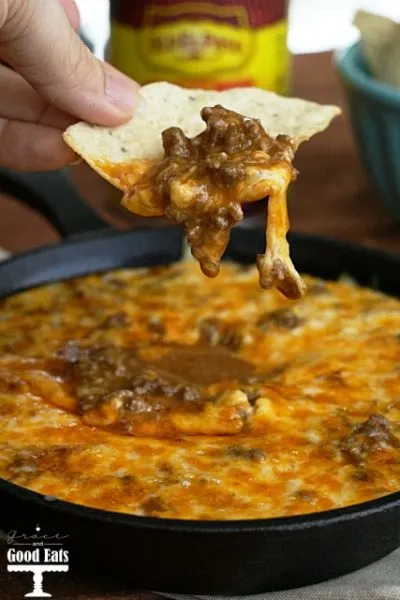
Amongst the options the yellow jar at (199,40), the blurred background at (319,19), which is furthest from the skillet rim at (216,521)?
the blurred background at (319,19)

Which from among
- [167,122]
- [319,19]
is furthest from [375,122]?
[319,19]

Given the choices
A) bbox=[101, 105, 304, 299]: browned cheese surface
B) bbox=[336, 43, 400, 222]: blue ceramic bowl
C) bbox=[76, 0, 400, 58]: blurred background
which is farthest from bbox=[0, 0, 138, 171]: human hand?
bbox=[76, 0, 400, 58]: blurred background

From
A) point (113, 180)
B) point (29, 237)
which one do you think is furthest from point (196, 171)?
point (29, 237)

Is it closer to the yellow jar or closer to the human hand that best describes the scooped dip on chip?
the human hand

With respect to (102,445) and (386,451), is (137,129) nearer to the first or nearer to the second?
(102,445)

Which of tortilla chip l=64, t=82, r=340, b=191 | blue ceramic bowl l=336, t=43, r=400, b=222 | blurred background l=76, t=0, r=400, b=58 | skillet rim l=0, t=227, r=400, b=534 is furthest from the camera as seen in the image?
blurred background l=76, t=0, r=400, b=58

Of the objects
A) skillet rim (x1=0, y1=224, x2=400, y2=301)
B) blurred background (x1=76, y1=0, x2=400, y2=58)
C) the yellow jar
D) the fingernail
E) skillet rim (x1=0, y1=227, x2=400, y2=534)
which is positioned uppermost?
the fingernail

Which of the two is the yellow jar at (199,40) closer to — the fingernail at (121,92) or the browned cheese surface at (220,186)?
the fingernail at (121,92)
